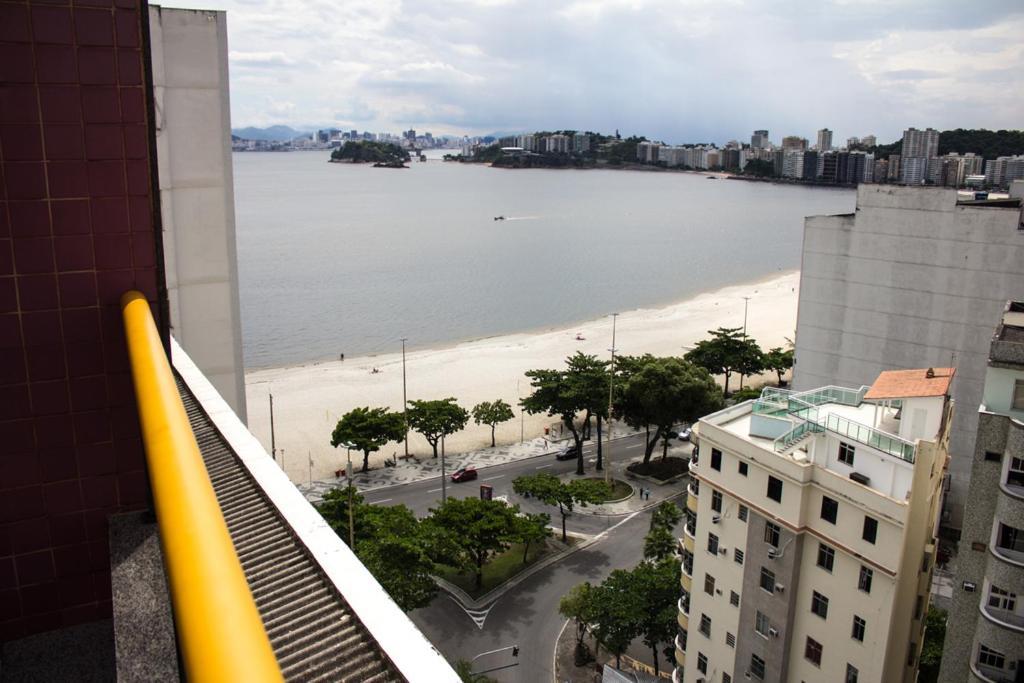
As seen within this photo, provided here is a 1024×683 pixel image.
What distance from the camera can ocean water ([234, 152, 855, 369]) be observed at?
2191 inches

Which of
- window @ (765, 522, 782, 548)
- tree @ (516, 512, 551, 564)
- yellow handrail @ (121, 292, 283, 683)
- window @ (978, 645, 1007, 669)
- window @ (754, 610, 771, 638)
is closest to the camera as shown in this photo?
yellow handrail @ (121, 292, 283, 683)

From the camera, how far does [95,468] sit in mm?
6570

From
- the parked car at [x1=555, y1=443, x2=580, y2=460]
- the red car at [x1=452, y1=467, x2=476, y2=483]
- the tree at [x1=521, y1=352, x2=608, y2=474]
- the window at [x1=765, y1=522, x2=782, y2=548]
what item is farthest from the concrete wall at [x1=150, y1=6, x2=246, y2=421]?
the parked car at [x1=555, y1=443, x2=580, y2=460]

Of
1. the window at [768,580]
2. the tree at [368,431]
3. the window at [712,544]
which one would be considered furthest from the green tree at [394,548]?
the tree at [368,431]

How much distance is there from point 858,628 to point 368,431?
1928 cm

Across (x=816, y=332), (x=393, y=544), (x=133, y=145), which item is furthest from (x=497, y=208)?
(x=133, y=145)

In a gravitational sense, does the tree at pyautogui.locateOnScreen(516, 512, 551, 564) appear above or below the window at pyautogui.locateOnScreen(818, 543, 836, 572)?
below

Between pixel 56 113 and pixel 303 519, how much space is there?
12.0ft

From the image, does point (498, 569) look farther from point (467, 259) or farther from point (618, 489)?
point (467, 259)

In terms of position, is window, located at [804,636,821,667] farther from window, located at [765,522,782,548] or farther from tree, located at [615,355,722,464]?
tree, located at [615,355,722,464]

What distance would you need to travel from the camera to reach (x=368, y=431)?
28.2 meters

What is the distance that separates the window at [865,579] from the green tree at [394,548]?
864 cm

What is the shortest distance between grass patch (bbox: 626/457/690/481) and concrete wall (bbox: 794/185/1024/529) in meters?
5.06

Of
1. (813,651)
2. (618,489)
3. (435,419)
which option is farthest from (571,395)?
(813,651)
